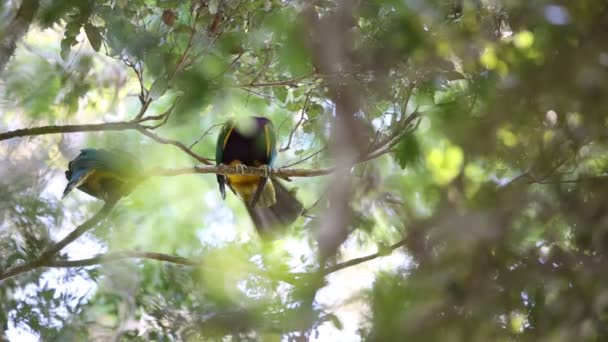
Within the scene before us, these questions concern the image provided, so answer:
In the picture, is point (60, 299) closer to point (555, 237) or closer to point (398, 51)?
point (398, 51)

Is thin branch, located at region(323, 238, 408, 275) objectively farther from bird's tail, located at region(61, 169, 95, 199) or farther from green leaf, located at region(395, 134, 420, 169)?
bird's tail, located at region(61, 169, 95, 199)

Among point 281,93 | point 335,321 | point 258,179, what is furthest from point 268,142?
point 335,321

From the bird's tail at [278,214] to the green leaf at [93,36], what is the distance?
1.73 metres

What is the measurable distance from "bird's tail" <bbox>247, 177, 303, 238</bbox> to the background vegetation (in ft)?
0.34

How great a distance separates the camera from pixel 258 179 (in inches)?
182

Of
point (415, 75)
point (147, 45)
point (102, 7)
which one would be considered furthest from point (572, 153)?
point (102, 7)

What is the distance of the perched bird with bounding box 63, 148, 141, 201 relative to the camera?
12.0 ft

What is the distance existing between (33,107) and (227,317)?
2346 mm

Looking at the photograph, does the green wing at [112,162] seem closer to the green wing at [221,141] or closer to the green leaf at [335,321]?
the green wing at [221,141]

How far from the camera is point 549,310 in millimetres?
1244

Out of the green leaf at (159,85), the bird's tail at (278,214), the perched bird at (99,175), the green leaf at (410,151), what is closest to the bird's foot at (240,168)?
the bird's tail at (278,214)

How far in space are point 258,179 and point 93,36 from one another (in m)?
1.83

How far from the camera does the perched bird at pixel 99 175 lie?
366cm

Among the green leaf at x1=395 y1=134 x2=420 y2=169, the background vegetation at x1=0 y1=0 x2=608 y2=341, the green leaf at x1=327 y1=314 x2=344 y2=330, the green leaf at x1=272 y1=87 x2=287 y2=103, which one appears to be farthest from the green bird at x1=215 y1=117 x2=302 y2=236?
the green leaf at x1=395 y1=134 x2=420 y2=169
